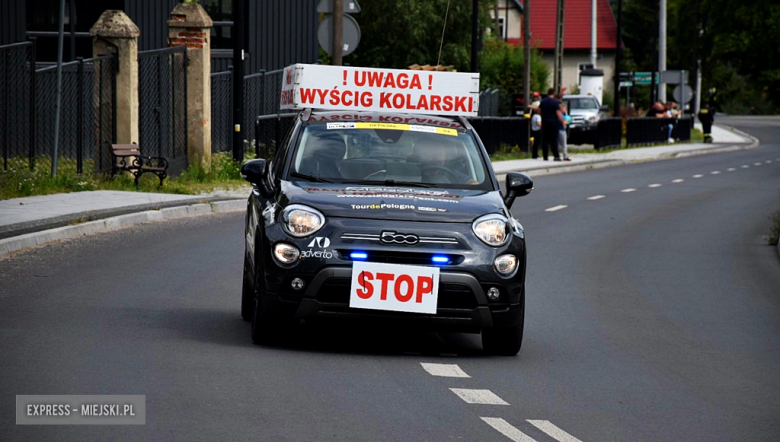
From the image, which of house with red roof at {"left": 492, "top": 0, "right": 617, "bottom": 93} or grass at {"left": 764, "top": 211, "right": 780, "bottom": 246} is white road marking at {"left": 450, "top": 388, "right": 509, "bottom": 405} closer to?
grass at {"left": 764, "top": 211, "right": 780, "bottom": 246}

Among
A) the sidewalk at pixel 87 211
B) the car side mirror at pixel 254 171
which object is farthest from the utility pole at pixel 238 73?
the car side mirror at pixel 254 171

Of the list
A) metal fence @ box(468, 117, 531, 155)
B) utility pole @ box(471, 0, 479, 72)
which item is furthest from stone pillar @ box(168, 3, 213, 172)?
utility pole @ box(471, 0, 479, 72)

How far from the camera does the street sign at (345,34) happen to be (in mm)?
25433

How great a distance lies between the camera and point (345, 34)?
2562cm

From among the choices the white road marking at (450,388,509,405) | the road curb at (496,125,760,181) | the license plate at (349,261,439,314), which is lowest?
the road curb at (496,125,760,181)

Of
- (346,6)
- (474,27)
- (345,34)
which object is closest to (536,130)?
(474,27)

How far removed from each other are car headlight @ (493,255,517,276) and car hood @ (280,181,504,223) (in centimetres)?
32

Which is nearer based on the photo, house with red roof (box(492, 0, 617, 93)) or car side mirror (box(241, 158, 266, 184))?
car side mirror (box(241, 158, 266, 184))

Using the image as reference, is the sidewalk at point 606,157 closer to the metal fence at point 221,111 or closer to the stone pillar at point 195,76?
the metal fence at point 221,111

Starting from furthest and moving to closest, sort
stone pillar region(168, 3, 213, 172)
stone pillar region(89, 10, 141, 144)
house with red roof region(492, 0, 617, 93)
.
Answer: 1. house with red roof region(492, 0, 617, 93)
2. stone pillar region(168, 3, 213, 172)
3. stone pillar region(89, 10, 141, 144)

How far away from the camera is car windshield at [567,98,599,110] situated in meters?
55.2

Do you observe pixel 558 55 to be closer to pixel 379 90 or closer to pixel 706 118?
pixel 706 118

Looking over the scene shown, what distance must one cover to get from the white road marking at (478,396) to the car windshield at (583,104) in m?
47.9

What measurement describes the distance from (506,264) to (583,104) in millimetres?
47251
